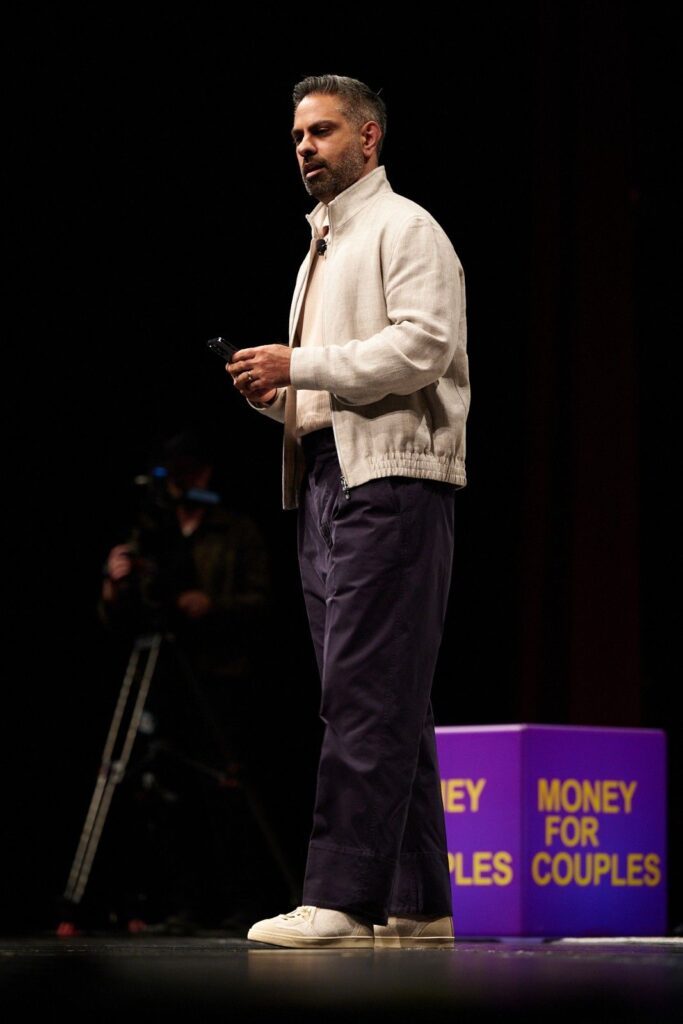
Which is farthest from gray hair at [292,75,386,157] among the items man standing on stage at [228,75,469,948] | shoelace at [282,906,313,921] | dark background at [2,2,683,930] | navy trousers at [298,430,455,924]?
dark background at [2,2,683,930]

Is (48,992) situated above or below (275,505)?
below

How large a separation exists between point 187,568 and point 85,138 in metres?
1.47

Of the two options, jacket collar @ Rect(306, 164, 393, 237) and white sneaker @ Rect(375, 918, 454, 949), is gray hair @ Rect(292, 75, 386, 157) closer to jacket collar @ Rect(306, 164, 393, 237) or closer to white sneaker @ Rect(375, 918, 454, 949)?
jacket collar @ Rect(306, 164, 393, 237)

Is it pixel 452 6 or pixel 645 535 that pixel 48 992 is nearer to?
pixel 645 535

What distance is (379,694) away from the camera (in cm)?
208

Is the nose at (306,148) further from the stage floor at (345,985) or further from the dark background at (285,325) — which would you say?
the dark background at (285,325)

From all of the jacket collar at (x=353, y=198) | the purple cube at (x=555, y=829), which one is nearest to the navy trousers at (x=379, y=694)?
the jacket collar at (x=353, y=198)

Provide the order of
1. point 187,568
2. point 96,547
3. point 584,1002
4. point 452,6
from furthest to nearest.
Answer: point 96,547 → point 452,6 → point 187,568 → point 584,1002

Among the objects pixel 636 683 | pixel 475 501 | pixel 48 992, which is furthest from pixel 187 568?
pixel 48 992

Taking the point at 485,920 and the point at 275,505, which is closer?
the point at 485,920

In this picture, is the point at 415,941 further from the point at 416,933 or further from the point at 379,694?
→ the point at 379,694

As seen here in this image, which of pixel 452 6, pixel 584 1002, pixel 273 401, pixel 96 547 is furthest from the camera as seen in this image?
pixel 96 547

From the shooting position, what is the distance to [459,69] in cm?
458

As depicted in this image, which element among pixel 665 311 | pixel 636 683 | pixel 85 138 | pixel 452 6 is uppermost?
pixel 452 6
